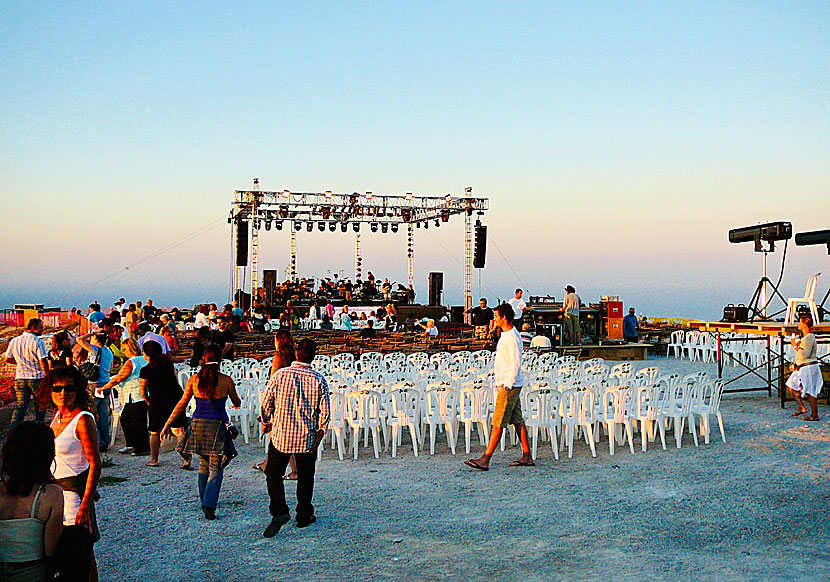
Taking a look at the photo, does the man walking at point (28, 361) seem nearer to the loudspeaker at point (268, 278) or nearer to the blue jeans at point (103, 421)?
the blue jeans at point (103, 421)

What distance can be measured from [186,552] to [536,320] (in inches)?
655

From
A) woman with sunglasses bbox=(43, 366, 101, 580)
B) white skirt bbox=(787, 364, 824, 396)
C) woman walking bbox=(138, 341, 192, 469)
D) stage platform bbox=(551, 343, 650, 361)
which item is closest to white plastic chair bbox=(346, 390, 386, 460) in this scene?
woman walking bbox=(138, 341, 192, 469)

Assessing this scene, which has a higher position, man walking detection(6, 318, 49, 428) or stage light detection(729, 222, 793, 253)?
stage light detection(729, 222, 793, 253)

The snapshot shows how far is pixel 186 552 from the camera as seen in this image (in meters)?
4.71

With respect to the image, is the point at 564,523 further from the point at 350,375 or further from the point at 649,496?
the point at 350,375

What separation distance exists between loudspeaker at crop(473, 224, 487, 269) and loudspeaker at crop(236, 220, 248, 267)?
7.22 metres

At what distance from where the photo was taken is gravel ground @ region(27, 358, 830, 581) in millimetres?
4426

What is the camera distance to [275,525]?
16.4ft

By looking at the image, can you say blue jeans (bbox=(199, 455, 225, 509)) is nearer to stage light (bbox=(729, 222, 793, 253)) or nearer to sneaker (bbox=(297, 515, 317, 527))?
sneaker (bbox=(297, 515, 317, 527))

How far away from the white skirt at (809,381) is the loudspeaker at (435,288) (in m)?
19.8

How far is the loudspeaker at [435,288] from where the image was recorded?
95.7 ft

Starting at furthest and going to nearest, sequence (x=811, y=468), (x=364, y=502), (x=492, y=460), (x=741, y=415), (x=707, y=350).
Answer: (x=707, y=350) → (x=741, y=415) → (x=492, y=460) → (x=811, y=468) → (x=364, y=502)

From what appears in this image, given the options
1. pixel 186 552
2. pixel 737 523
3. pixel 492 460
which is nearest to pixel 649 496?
pixel 737 523

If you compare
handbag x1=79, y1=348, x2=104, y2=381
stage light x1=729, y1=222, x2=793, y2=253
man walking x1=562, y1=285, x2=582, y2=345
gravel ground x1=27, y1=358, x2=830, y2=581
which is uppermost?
stage light x1=729, y1=222, x2=793, y2=253
